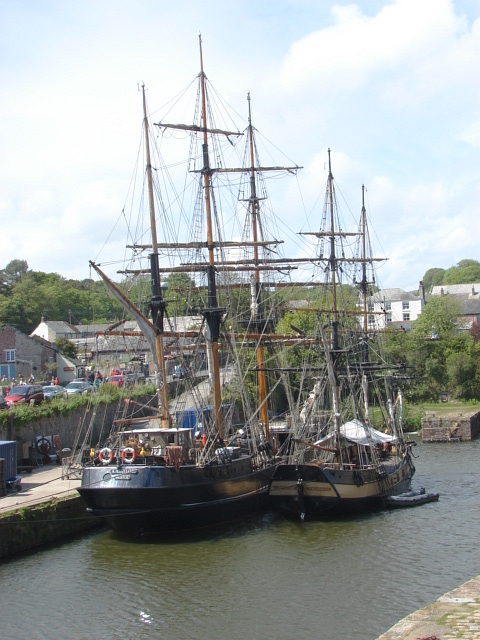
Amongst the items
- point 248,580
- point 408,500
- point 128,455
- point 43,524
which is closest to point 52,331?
point 408,500

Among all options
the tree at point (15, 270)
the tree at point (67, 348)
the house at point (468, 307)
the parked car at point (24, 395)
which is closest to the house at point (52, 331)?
the tree at point (67, 348)

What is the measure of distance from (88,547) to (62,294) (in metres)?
113

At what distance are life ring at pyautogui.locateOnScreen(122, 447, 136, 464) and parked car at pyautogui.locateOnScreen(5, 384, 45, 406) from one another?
1455 cm

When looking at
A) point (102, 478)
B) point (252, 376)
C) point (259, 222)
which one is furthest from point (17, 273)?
point (102, 478)

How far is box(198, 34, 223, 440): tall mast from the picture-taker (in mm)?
36594

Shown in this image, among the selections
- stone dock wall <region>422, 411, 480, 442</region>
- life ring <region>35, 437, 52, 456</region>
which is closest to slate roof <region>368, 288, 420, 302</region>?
stone dock wall <region>422, 411, 480, 442</region>

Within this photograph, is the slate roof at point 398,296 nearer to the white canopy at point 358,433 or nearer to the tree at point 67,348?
the tree at point 67,348

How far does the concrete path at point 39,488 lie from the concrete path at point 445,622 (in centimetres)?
1500

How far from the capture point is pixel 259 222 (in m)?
47.5

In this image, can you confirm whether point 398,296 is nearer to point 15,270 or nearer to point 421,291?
point 421,291

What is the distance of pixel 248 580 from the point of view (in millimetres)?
23938

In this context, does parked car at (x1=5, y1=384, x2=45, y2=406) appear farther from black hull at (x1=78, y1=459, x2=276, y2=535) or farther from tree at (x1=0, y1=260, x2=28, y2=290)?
tree at (x1=0, y1=260, x2=28, y2=290)

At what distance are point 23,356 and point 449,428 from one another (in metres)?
38.6

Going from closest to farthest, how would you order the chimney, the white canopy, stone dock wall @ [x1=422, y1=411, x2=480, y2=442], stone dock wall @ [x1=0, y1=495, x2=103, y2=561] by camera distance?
stone dock wall @ [x1=0, y1=495, x2=103, y2=561], the white canopy, stone dock wall @ [x1=422, y1=411, x2=480, y2=442], the chimney
